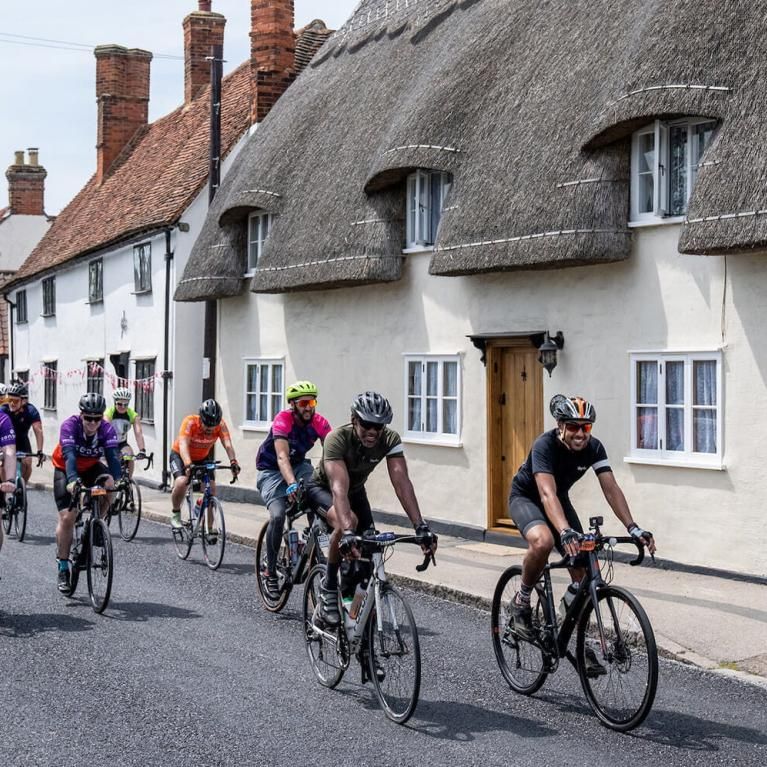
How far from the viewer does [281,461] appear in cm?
912

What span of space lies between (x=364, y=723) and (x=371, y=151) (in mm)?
11460

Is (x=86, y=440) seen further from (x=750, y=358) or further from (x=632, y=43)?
(x=632, y=43)

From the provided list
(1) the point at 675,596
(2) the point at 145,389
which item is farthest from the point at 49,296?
(1) the point at 675,596

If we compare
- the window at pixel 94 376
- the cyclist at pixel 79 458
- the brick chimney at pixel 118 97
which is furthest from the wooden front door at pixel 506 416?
the brick chimney at pixel 118 97

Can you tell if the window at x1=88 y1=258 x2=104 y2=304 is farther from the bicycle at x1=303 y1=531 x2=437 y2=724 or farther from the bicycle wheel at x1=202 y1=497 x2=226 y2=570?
the bicycle at x1=303 y1=531 x2=437 y2=724

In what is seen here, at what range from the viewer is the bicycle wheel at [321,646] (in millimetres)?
7012

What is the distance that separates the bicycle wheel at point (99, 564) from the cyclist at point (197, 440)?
266 cm

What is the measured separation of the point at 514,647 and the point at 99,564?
413cm

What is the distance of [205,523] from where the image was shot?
1219cm

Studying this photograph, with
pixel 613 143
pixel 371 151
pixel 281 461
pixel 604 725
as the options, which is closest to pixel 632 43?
pixel 613 143

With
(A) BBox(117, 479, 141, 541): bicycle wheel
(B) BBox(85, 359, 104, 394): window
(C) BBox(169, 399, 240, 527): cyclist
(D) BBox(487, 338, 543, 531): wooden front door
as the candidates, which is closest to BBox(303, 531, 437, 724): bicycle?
(C) BBox(169, 399, 240, 527): cyclist

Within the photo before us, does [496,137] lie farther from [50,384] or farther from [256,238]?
[50,384]

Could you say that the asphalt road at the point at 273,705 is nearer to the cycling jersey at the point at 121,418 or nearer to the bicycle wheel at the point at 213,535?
the bicycle wheel at the point at 213,535

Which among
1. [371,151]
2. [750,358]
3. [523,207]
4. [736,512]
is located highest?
[371,151]
